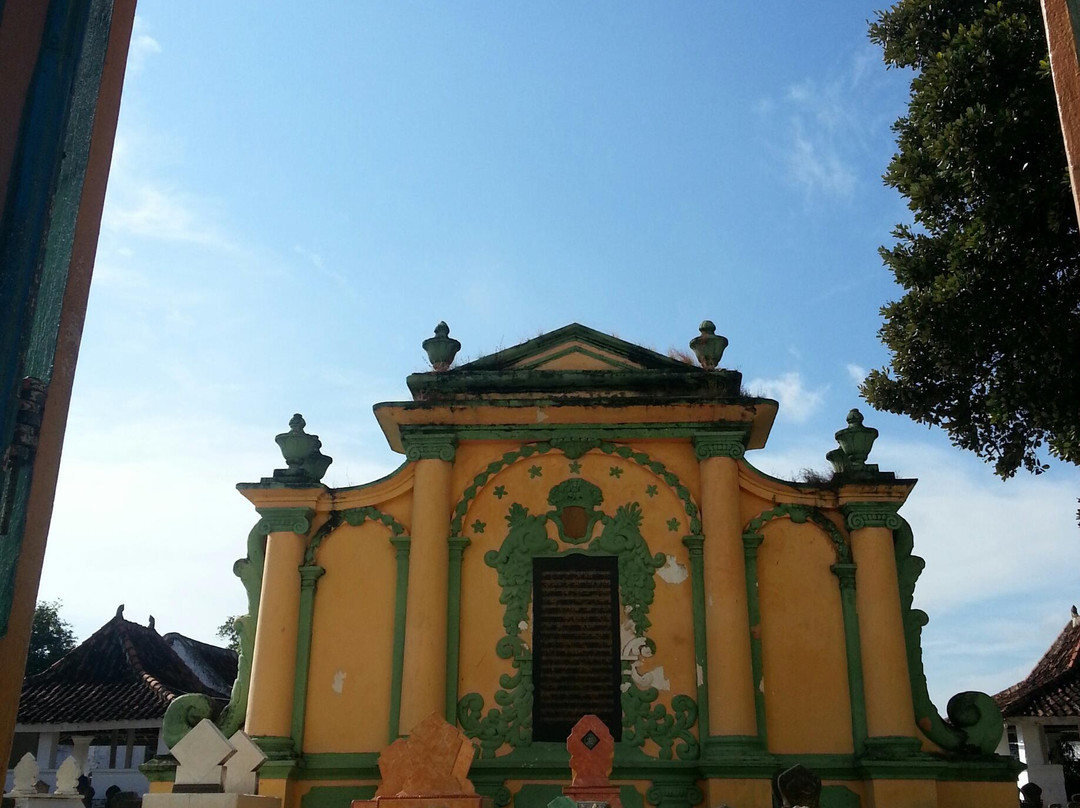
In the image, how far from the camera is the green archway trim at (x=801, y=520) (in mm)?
9602

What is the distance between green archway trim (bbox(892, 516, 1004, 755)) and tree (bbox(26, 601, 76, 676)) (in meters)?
35.7

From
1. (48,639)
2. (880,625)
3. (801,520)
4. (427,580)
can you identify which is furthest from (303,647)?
(48,639)

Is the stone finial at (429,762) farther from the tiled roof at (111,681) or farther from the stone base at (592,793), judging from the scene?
the tiled roof at (111,681)

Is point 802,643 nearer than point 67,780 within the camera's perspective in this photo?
Yes

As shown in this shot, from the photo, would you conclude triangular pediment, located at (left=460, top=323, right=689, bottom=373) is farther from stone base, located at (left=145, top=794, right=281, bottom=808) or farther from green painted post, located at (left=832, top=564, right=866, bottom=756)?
stone base, located at (left=145, top=794, right=281, bottom=808)

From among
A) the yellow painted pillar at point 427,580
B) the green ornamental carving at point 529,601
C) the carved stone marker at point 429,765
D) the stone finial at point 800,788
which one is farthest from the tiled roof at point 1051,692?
the carved stone marker at point 429,765

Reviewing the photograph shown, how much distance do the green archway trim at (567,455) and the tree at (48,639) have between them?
3317cm

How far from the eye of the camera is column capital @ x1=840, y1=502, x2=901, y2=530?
955 cm

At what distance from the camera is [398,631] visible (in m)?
9.45

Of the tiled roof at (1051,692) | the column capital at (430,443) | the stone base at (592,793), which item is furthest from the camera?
the tiled roof at (1051,692)

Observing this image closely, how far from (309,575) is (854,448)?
18.1 feet

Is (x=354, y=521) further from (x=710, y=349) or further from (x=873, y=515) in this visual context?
(x=873, y=515)

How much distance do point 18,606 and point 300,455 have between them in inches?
320

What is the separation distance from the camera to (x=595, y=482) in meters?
9.92
